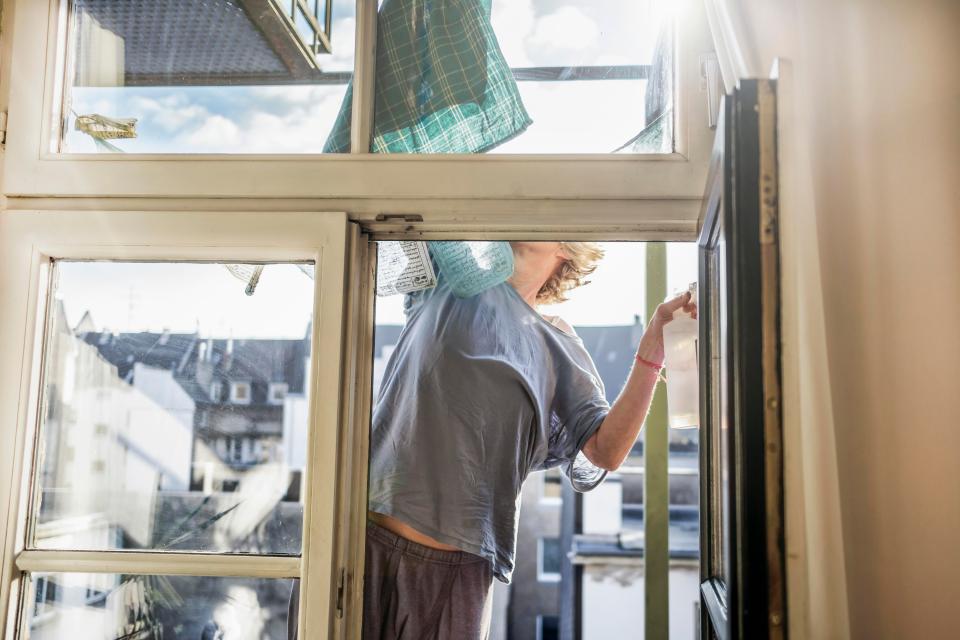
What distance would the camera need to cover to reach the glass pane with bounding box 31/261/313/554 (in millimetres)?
1241

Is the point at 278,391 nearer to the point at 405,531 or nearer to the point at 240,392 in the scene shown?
the point at 240,392

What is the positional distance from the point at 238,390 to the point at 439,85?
63 centimetres

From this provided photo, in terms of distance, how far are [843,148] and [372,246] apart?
29.7 inches

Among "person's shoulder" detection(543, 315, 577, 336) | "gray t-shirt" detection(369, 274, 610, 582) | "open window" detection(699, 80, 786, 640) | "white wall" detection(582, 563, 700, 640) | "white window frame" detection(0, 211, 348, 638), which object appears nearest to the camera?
"open window" detection(699, 80, 786, 640)

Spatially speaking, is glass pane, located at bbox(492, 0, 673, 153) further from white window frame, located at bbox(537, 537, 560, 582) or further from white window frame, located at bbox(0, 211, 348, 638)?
white window frame, located at bbox(537, 537, 560, 582)

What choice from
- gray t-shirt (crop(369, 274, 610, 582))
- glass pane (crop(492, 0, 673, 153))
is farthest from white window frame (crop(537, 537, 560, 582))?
glass pane (crop(492, 0, 673, 153))

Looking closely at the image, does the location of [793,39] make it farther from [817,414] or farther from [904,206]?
[817,414]

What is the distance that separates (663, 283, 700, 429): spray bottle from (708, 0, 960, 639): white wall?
1.57 feet

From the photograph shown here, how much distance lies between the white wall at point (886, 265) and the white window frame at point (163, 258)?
701 mm

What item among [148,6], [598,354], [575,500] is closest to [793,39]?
[148,6]

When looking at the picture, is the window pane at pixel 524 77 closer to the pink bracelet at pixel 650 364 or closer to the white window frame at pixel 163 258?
the white window frame at pixel 163 258

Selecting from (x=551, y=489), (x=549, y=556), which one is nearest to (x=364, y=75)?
(x=551, y=489)

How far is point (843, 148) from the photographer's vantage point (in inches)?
39.3

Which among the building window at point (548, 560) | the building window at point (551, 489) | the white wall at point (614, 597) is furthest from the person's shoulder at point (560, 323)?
the building window at point (548, 560)
